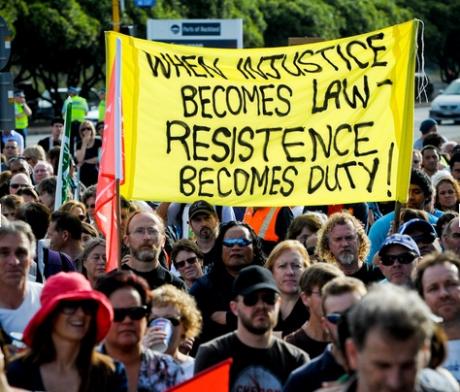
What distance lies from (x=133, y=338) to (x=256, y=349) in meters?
0.66

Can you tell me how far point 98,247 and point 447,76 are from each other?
228 ft

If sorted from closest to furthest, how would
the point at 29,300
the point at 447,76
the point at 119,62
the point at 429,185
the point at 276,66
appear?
the point at 29,300
the point at 119,62
the point at 276,66
the point at 429,185
the point at 447,76

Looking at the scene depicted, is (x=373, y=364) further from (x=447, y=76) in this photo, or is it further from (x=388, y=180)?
(x=447, y=76)

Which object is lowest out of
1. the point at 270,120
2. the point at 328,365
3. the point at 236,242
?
the point at 328,365

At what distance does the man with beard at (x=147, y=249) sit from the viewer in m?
9.31

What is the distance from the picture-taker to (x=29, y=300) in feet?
24.8

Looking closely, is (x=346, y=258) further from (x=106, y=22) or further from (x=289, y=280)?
(x=106, y=22)

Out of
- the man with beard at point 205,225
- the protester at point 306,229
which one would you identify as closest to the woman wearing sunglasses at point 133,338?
the protester at point 306,229

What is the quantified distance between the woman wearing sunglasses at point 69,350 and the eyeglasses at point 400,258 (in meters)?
2.97

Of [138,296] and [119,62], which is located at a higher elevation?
[119,62]

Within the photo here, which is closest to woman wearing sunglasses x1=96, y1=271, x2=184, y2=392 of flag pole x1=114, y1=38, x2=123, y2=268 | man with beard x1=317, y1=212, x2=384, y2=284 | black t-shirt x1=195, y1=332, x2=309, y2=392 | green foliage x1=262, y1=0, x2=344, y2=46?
black t-shirt x1=195, y1=332, x2=309, y2=392

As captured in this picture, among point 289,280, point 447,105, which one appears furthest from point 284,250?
point 447,105

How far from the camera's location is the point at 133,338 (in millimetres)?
6590

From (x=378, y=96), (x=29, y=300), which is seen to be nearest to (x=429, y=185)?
(x=378, y=96)
